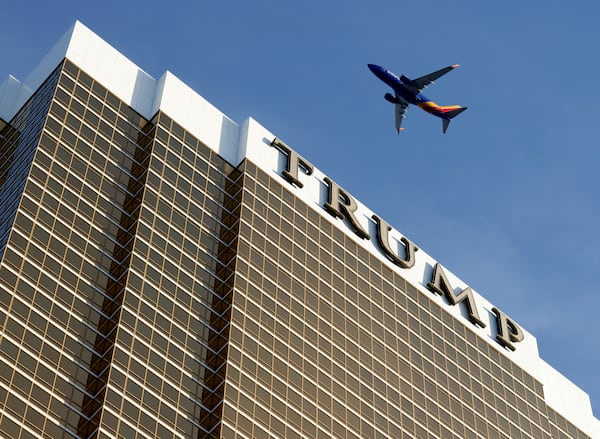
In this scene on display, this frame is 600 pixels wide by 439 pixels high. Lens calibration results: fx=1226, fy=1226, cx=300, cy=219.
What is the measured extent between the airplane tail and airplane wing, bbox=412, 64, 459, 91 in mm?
8192

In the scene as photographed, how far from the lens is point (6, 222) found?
122500mm

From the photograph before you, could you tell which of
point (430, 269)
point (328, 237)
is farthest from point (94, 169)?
point (430, 269)

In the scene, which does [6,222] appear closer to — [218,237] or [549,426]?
[218,237]

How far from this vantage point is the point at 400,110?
182500 mm

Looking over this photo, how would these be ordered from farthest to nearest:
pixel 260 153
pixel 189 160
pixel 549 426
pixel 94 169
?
1. pixel 549 426
2. pixel 260 153
3. pixel 189 160
4. pixel 94 169

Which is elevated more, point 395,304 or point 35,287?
point 395,304

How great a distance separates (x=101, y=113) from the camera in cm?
14350

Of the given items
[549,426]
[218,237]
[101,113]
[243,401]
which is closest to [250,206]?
[218,237]

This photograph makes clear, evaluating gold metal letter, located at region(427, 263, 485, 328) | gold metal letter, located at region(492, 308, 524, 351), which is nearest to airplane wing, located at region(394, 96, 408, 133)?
gold metal letter, located at region(427, 263, 485, 328)

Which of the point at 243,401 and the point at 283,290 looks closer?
the point at 243,401

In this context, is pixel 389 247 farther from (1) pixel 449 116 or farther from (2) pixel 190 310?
(2) pixel 190 310

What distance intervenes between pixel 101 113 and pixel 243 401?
1588 inches

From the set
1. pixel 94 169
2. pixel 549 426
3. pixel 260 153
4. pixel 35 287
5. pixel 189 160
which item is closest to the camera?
pixel 35 287

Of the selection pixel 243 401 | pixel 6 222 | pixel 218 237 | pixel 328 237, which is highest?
pixel 328 237
